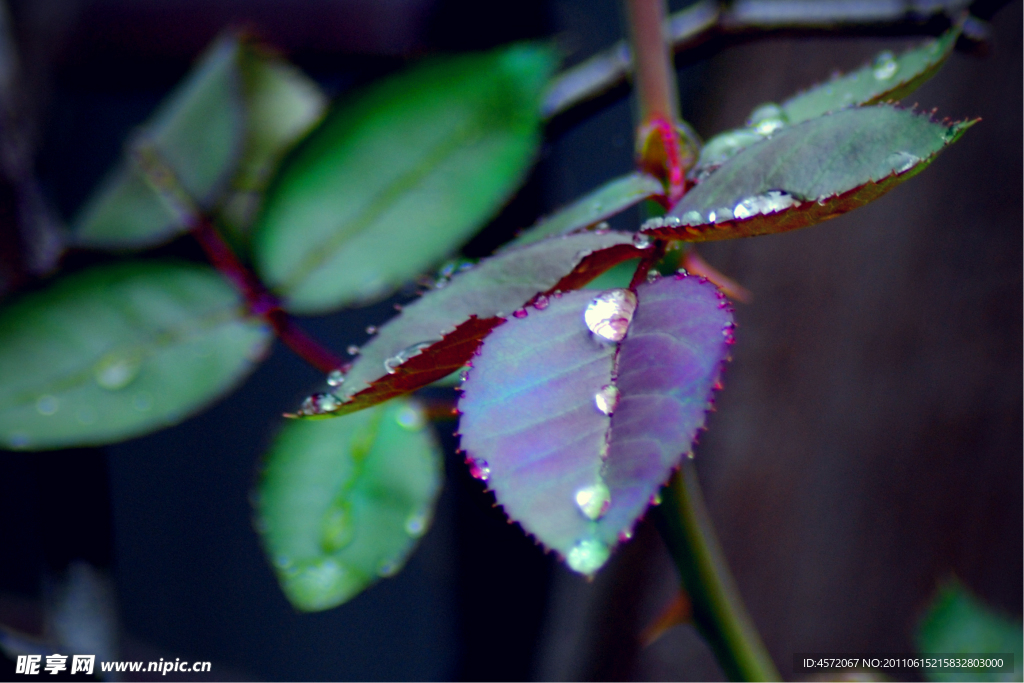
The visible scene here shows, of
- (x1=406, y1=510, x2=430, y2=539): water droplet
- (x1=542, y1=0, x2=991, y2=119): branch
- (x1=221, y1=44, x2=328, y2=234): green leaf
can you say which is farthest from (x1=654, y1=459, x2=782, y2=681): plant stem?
(x1=221, y1=44, x2=328, y2=234): green leaf

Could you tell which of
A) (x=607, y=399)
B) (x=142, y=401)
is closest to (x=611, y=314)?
(x=607, y=399)

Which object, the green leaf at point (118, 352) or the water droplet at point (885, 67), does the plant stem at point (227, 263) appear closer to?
the green leaf at point (118, 352)

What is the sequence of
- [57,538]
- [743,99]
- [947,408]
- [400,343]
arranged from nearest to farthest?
[400,343] < [57,538] < [743,99] < [947,408]

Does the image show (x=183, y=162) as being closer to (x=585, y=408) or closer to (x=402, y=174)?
(x=402, y=174)

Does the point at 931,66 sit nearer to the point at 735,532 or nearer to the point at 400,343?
the point at 400,343

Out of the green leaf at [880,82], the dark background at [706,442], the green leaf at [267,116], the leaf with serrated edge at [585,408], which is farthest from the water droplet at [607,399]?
the dark background at [706,442]

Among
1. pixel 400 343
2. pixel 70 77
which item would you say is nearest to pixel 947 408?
pixel 400 343

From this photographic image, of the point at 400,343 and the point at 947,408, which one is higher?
the point at 400,343
